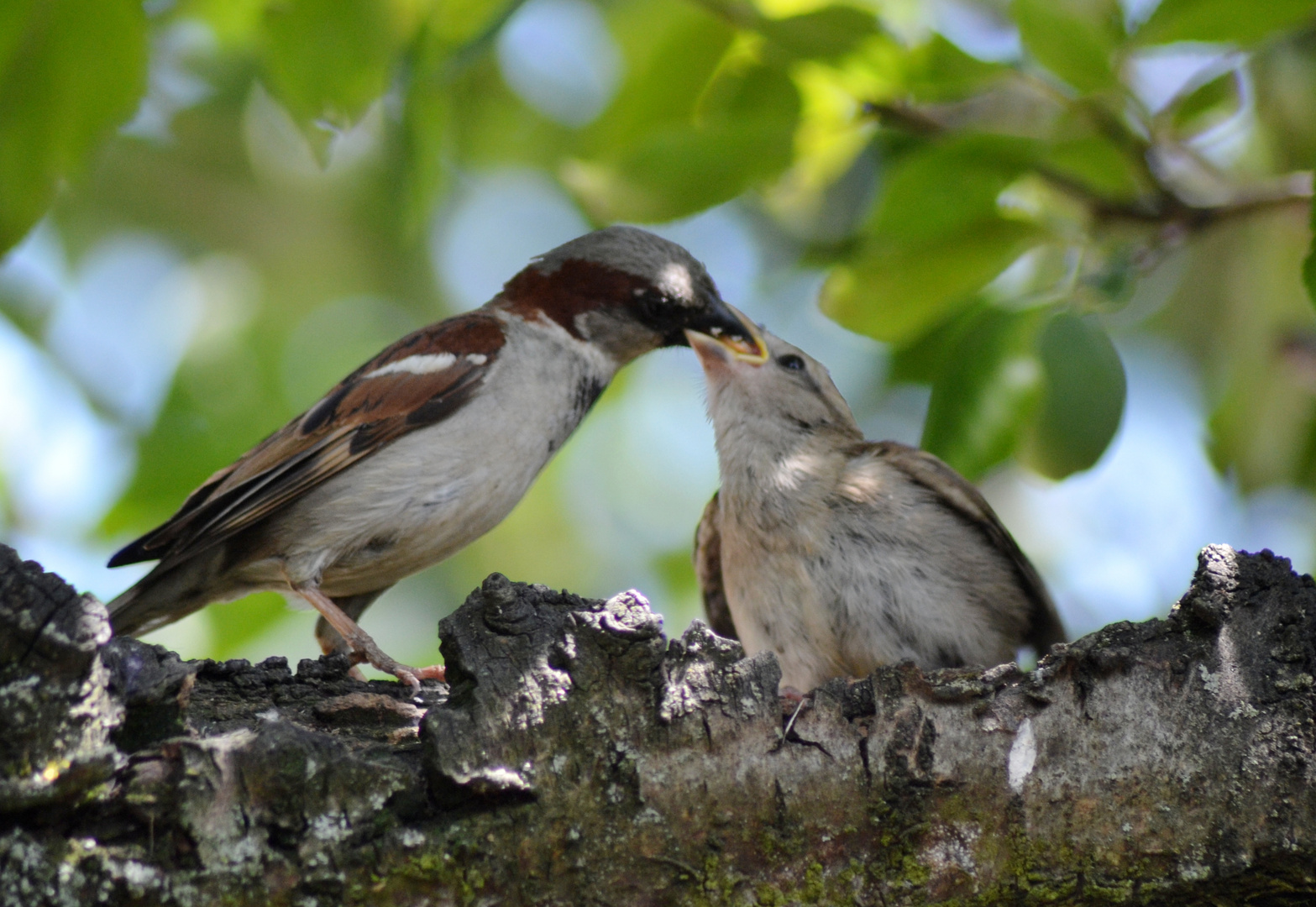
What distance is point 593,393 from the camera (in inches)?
215

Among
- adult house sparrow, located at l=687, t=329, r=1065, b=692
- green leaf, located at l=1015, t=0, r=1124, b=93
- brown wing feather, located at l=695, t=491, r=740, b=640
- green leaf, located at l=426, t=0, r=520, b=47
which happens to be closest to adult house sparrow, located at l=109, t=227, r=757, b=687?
brown wing feather, located at l=695, t=491, r=740, b=640

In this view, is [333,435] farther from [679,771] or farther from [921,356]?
[679,771]

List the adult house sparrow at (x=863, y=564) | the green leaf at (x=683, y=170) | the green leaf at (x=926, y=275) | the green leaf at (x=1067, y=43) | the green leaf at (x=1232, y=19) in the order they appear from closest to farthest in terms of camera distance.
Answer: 1. the green leaf at (x=1232, y=19)
2. the green leaf at (x=1067, y=43)
3. the green leaf at (x=683, y=170)
4. the green leaf at (x=926, y=275)
5. the adult house sparrow at (x=863, y=564)

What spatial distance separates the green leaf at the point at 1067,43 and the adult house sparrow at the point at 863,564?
4.69 feet

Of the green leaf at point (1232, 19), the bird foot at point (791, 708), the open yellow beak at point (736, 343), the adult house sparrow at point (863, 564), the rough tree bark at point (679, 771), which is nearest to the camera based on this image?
the rough tree bark at point (679, 771)

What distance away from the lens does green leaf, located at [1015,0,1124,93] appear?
12.3 ft

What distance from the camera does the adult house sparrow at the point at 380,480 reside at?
A: 15.3 feet

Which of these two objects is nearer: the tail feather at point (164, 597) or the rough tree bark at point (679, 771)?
the rough tree bark at point (679, 771)

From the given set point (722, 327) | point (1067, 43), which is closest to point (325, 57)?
point (1067, 43)

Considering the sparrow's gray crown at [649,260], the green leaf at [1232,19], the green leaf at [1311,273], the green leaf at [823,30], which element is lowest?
the green leaf at [1311,273]

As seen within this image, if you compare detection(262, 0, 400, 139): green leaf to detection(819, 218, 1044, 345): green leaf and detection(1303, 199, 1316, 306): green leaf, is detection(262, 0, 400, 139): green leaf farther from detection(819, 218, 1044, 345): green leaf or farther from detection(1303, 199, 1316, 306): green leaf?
detection(1303, 199, 1316, 306): green leaf

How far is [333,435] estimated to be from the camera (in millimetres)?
4957

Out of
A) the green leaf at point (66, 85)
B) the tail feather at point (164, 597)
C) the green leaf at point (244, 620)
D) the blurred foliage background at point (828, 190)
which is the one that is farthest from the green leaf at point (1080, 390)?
the green leaf at point (244, 620)

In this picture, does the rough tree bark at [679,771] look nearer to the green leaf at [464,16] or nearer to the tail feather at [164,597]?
the tail feather at [164,597]
